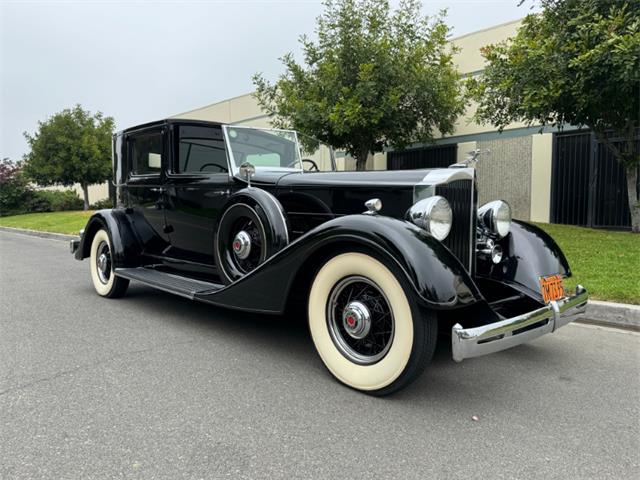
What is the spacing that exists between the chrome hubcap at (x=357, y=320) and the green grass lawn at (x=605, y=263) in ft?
9.90

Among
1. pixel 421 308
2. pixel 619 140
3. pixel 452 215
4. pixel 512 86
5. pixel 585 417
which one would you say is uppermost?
pixel 512 86

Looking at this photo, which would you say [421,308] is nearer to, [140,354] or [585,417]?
[585,417]

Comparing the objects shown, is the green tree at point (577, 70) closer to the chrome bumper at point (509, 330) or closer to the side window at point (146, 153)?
the chrome bumper at point (509, 330)

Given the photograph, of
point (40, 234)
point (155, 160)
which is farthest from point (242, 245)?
point (40, 234)

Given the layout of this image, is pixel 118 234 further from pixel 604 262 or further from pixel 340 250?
pixel 604 262

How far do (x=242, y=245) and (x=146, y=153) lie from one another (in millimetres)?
2035

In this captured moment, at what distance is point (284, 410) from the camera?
2.49 meters

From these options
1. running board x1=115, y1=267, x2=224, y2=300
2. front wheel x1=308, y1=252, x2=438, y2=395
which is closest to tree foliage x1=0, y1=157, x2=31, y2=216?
running board x1=115, y1=267, x2=224, y2=300

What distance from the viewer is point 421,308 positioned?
2.46 metres

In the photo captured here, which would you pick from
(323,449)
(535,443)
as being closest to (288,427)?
(323,449)

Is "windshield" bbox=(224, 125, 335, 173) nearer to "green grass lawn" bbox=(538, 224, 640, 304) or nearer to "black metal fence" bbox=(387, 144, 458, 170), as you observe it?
"green grass lawn" bbox=(538, 224, 640, 304)

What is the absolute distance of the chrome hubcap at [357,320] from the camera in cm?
272

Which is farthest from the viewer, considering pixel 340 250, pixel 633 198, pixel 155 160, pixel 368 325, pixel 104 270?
pixel 633 198

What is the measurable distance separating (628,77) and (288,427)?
6952mm
